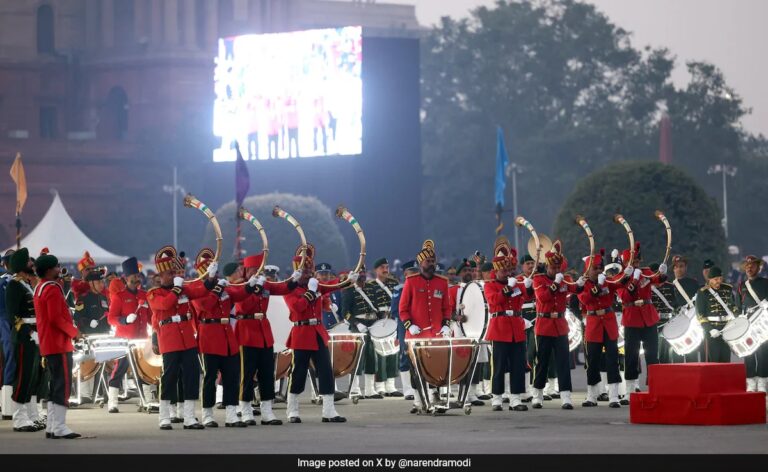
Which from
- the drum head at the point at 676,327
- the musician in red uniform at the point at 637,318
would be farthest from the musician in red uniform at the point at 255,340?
the drum head at the point at 676,327

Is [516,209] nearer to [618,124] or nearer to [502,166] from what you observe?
[618,124]

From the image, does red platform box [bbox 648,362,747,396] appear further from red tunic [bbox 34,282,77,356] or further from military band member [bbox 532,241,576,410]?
red tunic [bbox 34,282,77,356]

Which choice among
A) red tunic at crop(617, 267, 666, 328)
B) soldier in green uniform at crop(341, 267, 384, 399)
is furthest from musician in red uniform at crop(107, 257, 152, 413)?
red tunic at crop(617, 267, 666, 328)

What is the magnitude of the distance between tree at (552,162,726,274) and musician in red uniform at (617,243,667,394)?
61.3 feet

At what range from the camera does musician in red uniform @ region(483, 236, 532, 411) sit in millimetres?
21875

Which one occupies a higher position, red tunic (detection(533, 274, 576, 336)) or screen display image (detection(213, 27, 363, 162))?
screen display image (detection(213, 27, 363, 162))

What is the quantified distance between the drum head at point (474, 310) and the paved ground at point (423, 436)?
3.66ft

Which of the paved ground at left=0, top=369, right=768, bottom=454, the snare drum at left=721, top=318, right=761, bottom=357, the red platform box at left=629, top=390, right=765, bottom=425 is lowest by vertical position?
the paved ground at left=0, top=369, right=768, bottom=454

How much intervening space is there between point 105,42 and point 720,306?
77054 millimetres

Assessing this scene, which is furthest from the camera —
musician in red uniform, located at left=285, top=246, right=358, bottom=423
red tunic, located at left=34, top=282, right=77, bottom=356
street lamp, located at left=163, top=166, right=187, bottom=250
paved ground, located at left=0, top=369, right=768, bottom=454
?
street lamp, located at left=163, top=166, right=187, bottom=250

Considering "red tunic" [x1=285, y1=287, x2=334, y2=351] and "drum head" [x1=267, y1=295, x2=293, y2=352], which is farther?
"drum head" [x1=267, y1=295, x2=293, y2=352]

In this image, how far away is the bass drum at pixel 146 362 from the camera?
2134 cm

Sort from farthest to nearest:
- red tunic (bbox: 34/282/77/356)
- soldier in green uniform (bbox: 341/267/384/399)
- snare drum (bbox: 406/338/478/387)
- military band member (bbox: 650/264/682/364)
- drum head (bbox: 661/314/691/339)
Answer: soldier in green uniform (bbox: 341/267/384/399)
military band member (bbox: 650/264/682/364)
drum head (bbox: 661/314/691/339)
snare drum (bbox: 406/338/478/387)
red tunic (bbox: 34/282/77/356)

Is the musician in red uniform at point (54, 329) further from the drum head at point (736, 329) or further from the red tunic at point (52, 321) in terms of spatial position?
the drum head at point (736, 329)
